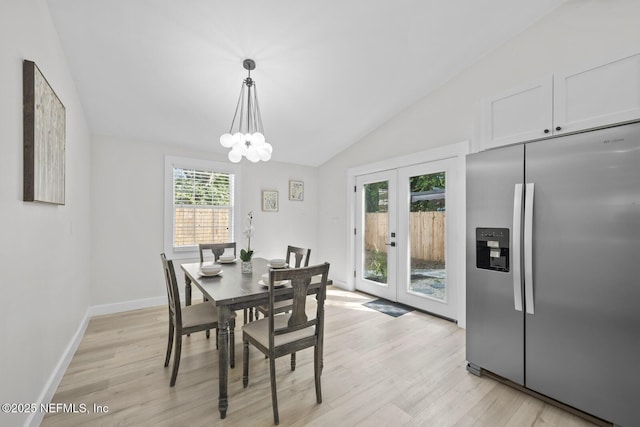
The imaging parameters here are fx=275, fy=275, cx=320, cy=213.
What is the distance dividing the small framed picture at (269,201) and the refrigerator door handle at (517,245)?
144 inches

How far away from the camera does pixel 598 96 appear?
1.82 meters

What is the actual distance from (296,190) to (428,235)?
2554 mm

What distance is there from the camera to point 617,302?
1.63 metres

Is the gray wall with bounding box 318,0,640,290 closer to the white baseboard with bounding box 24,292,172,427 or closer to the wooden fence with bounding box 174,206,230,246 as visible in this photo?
the wooden fence with bounding box 174,206,230,246

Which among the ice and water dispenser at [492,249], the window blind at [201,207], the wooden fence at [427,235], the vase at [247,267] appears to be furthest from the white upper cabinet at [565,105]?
the window blind at [201,207]

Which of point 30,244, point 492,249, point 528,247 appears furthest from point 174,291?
point 528,247

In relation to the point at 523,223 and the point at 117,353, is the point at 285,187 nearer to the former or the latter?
the point at 117,353

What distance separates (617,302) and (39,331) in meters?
3.55

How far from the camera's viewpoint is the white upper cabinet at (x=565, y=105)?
5.65 feet

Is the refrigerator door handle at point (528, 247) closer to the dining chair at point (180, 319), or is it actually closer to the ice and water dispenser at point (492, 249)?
the ice and water dispenser at point (492, 249)

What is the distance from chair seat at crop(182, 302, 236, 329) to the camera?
7.09 feet

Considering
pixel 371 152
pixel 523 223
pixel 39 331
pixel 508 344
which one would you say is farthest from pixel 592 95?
pixel 39 331

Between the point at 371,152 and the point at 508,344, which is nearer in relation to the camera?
the point at 508,344

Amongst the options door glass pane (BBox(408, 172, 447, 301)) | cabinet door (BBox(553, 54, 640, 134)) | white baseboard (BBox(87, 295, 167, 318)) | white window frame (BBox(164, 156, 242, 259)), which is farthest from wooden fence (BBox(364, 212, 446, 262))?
white baseboard (BBox(87, 295, 167, 318))
